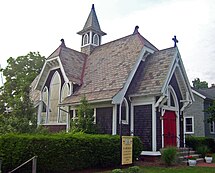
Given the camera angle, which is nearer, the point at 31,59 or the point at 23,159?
the point at 23,159

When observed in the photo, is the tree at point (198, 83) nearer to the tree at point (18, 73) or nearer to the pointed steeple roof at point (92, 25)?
the tree at point (18, 73)

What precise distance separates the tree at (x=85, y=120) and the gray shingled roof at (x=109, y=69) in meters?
0.72

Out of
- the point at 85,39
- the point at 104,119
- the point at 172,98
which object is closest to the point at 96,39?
the point at 85,39

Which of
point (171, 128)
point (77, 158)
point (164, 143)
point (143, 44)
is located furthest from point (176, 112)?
point (77, 158)

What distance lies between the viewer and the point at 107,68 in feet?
63.7

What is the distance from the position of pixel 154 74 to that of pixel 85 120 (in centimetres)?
498

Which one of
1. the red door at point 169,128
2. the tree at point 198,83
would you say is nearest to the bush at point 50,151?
the red door at point 169,128

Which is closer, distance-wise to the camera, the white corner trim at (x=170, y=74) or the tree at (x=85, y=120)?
the white corner trim at (x=170, y=74)

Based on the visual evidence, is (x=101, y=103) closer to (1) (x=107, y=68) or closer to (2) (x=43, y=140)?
(1) (x=107, y=68)

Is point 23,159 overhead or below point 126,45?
below

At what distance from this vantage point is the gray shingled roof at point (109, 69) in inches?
669

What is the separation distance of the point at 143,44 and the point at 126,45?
6.46ft

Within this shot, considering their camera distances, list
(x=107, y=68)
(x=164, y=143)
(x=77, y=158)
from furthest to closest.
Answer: (x=107, y=68)
(x=164, y=143)
(x=77, y=158)

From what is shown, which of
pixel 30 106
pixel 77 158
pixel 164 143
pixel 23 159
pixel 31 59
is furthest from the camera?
pixel 31 59
